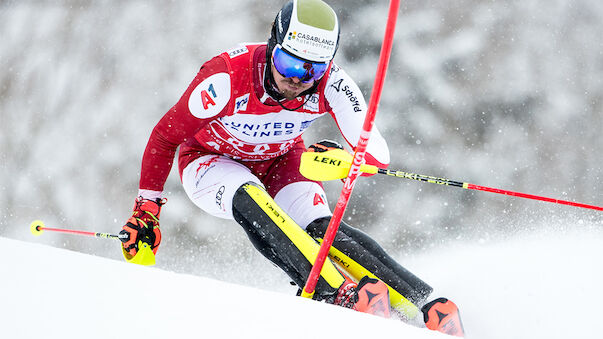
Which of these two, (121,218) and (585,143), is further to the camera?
(121,218)

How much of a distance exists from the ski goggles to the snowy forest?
8.65 feet

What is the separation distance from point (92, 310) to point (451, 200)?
12.8 feet

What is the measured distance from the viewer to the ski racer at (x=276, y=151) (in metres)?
1.91

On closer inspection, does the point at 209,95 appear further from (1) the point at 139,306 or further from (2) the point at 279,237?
(1) the point at 139,306

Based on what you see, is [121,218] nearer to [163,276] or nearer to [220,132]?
[220,132]

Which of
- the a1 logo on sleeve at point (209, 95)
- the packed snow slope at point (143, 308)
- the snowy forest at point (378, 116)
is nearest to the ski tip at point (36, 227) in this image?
the a1 logo on sleeve at point (209, 95)

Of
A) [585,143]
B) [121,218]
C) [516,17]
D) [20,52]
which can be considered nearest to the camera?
[585,143]

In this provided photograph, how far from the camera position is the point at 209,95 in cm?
207

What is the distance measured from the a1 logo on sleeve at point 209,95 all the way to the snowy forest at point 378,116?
2.63 meters

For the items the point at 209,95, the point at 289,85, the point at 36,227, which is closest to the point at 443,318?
the point at 289,85

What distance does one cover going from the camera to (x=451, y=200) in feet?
15.2

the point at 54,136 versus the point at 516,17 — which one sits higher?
the point at 516,17

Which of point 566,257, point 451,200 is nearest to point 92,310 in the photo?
point 566,257

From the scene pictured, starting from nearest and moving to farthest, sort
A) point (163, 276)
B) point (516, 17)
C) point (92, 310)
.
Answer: point (92, 310) → point (163, 276) → point (516, 17)
